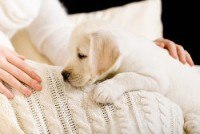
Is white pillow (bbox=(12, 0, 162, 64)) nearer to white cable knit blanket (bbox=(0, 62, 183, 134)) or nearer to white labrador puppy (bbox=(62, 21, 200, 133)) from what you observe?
white labrador puppy (bbox=(62, 21, 200, 133))

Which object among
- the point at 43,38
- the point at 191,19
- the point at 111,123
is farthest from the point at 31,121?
the point at 191,19

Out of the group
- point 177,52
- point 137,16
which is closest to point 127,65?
point 177,52

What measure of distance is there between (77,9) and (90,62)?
0.80 metres

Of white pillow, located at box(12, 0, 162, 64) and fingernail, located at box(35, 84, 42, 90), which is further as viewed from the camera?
white pillow, located at box(12, 0, 162, 64)

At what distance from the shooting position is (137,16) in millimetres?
1890

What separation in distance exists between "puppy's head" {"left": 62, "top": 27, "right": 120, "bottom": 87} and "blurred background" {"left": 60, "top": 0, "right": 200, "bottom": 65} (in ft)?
2.31

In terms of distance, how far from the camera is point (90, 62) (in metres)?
1.17

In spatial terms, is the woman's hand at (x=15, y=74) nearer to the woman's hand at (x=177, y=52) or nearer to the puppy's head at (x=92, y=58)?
the puppy's head at (x=92, y=58)

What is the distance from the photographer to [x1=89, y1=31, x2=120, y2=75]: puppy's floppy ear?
3.74 feet

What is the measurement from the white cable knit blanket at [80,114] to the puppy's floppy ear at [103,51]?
171 mm

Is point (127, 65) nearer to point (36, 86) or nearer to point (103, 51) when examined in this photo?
point (103, 51)

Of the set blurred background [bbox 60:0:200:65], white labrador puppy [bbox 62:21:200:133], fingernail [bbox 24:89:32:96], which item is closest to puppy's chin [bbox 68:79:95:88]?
white labrador puppy [bbox 62:21:200:133]

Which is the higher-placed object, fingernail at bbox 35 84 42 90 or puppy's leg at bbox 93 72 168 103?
fingernail at bbox 35 84 42 90

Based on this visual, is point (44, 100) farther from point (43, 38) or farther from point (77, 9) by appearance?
point (77, 9)
